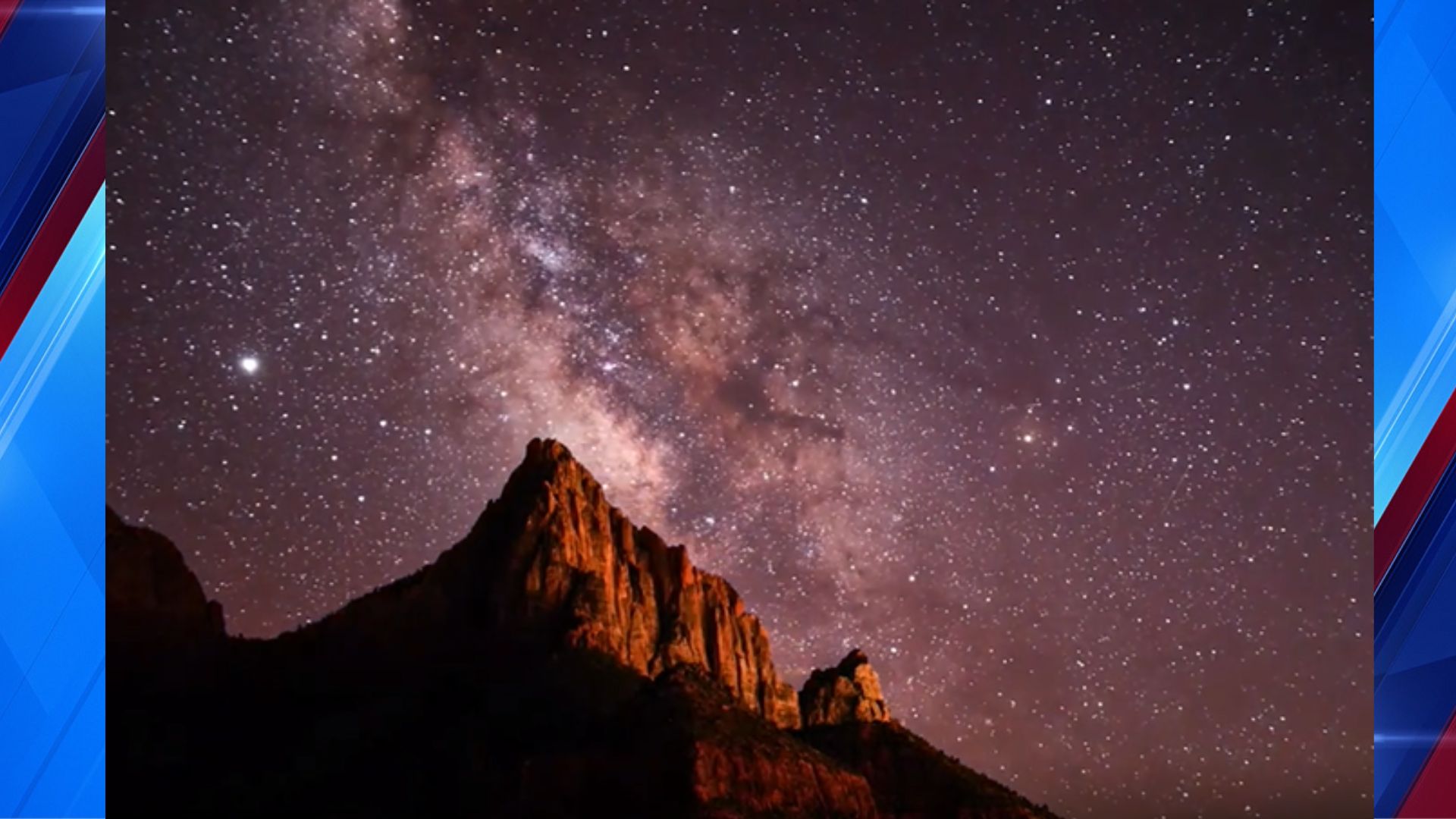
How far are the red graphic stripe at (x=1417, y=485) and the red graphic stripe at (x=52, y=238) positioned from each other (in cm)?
582

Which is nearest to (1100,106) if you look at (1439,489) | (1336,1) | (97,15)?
(1336,1)

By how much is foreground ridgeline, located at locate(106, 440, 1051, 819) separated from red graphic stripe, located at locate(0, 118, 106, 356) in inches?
96.2

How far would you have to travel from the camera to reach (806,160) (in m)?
7.36

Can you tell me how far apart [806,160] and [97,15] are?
13.4 ft

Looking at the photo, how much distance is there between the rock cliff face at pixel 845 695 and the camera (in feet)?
29.1

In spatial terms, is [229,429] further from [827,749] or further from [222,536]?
[827,749]

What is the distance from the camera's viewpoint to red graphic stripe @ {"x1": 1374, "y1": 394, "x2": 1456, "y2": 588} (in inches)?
194

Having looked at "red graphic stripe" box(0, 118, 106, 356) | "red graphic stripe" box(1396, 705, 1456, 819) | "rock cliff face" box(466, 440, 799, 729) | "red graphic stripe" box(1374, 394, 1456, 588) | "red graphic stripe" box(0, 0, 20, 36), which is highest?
"rock cliff face" box(466, 440, 799, 729)

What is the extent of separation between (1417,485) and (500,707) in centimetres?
753

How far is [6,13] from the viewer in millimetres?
4844

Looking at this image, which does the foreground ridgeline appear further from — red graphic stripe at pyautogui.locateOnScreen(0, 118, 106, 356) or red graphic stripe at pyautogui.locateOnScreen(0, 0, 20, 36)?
red graphic stripe at pyautogui.locateOnScreen(0, 0, 20, 36)

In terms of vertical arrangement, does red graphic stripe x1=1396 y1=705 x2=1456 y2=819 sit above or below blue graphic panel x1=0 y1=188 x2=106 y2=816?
below

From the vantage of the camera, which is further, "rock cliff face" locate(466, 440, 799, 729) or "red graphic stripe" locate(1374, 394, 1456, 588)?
"rock cliff face" locate(466, 440, 799, 729)

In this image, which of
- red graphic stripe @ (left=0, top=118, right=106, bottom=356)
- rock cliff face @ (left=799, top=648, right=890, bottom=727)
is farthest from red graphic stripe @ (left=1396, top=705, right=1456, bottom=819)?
red graphic stripe @ (left=0, top=118, right=106, bottom=356)
